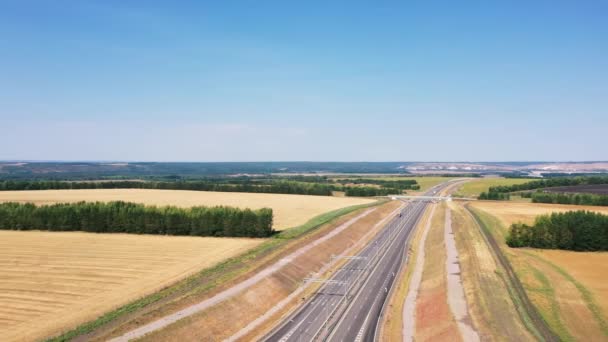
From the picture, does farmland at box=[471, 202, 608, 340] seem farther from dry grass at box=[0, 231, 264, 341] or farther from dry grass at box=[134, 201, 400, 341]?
dry grass at box=[0, 231, 264, 341]

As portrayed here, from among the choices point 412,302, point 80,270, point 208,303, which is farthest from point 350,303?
point 80,270

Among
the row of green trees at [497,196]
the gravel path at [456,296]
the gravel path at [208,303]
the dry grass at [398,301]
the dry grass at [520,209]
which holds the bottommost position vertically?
the dry grass at [398,301]

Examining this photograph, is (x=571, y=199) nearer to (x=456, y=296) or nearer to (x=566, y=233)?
(x=566, y=233)

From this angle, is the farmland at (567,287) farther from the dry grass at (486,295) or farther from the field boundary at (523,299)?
the dry grass at (486,295)

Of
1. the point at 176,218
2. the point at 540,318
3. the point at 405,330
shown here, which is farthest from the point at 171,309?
the point at 176,218

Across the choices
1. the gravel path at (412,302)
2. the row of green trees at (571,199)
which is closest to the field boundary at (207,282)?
the gravel path at (412,302)

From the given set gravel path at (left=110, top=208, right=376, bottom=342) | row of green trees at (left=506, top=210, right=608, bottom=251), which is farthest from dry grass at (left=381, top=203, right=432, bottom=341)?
row of green trees at (left=506, top=210, right=608, bottom=251)

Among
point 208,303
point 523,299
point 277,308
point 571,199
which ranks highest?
point 571,199
